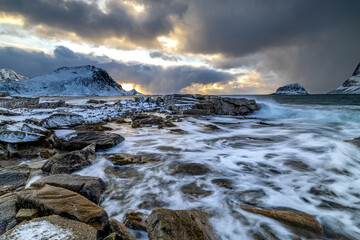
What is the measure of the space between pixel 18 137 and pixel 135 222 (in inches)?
195

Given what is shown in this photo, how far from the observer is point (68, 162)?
3.93 meters

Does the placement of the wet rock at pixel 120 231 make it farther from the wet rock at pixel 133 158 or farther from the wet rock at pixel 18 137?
the wet rock at pixel 18 137

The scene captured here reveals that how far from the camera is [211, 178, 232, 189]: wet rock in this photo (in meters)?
3.55

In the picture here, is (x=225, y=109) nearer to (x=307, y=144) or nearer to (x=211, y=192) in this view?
(x=307, y=144)

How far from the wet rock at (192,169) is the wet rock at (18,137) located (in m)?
4.58

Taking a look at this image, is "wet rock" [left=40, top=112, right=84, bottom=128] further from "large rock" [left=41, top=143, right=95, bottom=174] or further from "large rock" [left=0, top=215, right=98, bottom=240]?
"large rock" [left=0, top=215, right=98, bottom=240]

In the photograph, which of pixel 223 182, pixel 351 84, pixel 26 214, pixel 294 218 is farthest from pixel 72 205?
pixel 351 84

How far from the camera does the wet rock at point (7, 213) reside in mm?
1839

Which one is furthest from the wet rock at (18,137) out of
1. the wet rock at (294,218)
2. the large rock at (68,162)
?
the wet rock at (294,218)

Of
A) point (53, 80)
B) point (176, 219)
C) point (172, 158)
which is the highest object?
point (53, 80)

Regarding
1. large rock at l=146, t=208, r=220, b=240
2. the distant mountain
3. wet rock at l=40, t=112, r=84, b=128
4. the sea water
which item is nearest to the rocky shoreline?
large rock at l=146, t=208, r=220, b=240

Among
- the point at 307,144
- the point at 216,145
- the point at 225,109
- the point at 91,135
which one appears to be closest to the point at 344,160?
the point at 307,144

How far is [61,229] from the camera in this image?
1.70 metres

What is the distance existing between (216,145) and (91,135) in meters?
4.57
